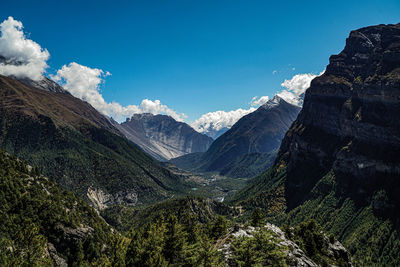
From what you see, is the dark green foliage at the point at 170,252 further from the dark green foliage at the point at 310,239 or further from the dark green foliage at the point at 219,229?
the dark green foliage at the point at 310,239

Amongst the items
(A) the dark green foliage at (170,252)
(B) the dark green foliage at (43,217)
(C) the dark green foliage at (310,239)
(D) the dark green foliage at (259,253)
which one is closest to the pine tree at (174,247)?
(A) the dark green foliage at (170,252)

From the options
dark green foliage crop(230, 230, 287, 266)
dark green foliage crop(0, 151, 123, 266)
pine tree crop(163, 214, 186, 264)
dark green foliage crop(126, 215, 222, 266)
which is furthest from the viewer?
dark green foliage crop(0, 151, 123, 266)

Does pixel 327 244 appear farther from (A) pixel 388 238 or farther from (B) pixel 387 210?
(B) pixel 387 210

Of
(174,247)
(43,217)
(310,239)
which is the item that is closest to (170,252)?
(174,247)

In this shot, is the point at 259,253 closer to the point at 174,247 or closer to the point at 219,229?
the point at 174,247

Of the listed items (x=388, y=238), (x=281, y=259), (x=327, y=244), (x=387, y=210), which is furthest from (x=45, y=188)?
(x=387, y=210)

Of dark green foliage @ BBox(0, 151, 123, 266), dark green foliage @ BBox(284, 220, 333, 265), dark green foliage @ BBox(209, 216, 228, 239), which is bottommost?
dark green foliage @ BBox(0, 151, 123, 266)

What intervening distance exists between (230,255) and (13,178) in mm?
109958

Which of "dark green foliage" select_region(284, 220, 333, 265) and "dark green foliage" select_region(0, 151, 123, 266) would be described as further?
"dark green foliage" select_region(0, 151, 123, 266)

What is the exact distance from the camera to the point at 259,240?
2064 inches

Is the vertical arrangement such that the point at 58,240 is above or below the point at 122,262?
below

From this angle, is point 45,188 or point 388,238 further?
point 388,238

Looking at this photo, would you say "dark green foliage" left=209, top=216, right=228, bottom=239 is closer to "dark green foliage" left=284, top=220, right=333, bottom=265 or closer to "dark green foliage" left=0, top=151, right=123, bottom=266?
"dark green foliage" left=284, top=220, right=333, bottom=265

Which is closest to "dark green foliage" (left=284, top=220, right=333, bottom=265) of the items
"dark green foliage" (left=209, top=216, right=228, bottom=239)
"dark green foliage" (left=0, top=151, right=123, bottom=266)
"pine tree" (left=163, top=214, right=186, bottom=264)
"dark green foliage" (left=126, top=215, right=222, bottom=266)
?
"dark green foliage" (left=209, top=216, right=228, bottom=239)
